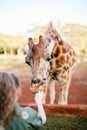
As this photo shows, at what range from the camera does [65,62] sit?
4383mm

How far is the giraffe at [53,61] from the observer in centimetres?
373

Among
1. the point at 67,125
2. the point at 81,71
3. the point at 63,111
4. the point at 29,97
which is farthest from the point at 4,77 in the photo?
the point at 81,71

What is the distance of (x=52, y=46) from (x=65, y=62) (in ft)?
1.21

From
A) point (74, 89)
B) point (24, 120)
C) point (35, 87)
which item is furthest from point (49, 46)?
point (74, 89)

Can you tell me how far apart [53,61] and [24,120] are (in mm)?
2852

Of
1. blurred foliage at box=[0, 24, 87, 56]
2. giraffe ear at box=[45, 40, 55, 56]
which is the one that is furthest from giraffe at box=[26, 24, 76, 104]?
blurred foliage at box=[0, 24, 87, 56]

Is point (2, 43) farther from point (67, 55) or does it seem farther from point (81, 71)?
point (67, 55)

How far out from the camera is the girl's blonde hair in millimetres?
1324

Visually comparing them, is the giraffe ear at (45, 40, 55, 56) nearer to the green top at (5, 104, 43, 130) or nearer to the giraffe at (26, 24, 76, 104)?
the giraffe at (26, 24, 76, 104)

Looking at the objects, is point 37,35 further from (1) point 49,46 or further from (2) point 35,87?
(2) point 35,87

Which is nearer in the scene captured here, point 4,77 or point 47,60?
point 4,77

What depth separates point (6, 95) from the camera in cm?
132

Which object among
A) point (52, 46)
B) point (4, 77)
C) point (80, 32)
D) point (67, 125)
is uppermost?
point (80, 32)

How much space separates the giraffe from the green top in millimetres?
2232
